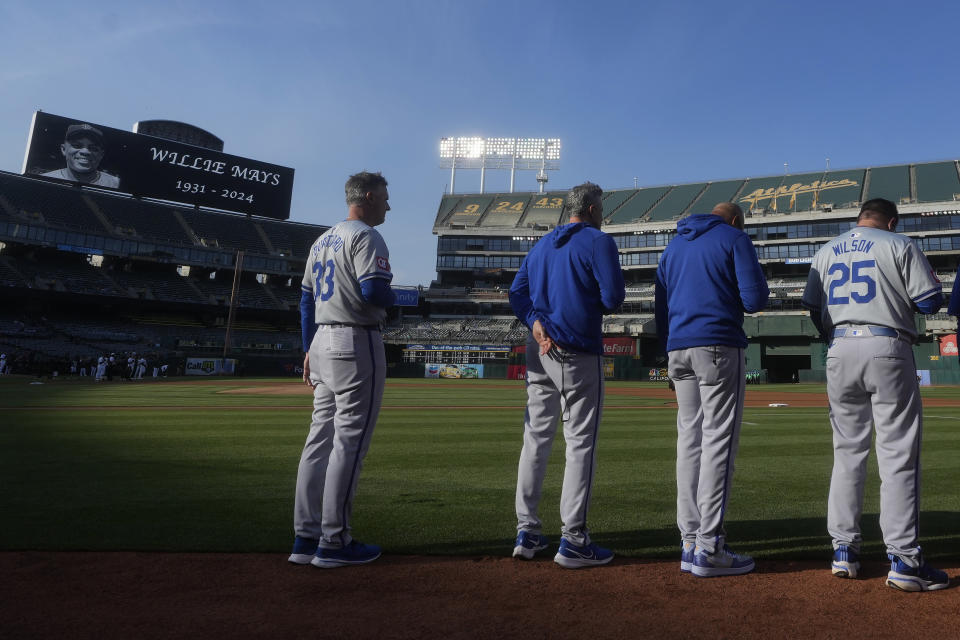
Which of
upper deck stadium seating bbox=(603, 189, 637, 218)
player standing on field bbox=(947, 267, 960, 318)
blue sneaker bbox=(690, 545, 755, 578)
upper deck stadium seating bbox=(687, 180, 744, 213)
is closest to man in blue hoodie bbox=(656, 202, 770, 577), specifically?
blue sneaker bbox=(690, 545, 755, 578)

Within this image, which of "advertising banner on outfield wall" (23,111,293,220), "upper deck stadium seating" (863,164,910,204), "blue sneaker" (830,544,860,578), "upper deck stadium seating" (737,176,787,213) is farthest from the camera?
"upper deck stadium seating" (737,176,787,213)

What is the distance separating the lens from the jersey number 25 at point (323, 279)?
11.3 ft

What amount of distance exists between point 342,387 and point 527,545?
1298mm

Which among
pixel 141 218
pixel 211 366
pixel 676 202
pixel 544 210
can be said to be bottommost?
pixel 211 366

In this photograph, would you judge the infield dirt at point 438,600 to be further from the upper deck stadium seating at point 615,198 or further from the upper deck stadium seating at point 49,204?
the upper deck stadium seating at point 615,198

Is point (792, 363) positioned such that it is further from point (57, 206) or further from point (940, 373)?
point (57, 206)

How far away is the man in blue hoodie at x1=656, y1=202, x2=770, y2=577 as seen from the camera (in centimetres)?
308

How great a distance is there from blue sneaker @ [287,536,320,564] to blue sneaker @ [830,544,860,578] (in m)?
2.61

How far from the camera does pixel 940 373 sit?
128 feet

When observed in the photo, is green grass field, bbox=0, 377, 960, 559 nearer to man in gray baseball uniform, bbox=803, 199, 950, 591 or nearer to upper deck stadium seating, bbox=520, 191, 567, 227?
man in gray baseball uniform, bbox=803, 199, 950, 591

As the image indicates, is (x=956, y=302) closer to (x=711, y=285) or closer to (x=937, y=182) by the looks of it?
(x=711, y=285)

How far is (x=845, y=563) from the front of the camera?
2.94m

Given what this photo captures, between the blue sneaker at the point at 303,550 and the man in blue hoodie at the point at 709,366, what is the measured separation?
6.22 feet

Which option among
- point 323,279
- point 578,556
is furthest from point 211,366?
point 578,556
